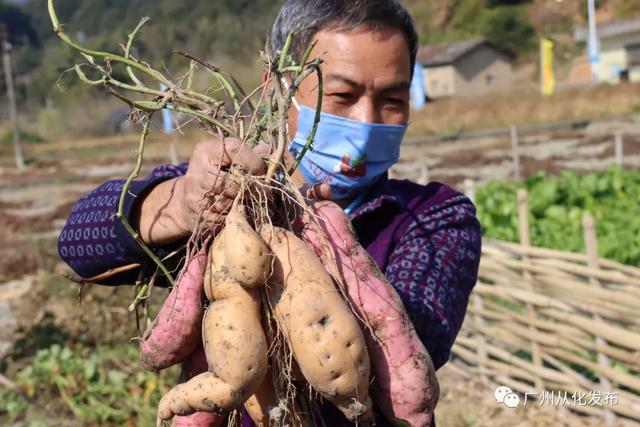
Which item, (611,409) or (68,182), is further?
(68,182)

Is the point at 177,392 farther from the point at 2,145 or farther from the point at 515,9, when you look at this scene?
the point at 515,9

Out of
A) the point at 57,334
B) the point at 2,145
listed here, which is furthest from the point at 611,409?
the point at 2,145

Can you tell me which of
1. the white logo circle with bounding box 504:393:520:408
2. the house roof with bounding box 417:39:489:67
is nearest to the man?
the white logo circle with bounding box 504:393:520:408

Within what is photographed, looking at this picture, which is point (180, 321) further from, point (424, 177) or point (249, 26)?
point (249, 26)

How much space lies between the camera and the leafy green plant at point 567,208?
20.9 ft

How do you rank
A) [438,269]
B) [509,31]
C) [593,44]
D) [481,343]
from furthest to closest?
[509,31]
[593,44]
[481,343]
[438,269]

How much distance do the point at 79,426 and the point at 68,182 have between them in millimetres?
20342

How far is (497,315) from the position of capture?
208 inches

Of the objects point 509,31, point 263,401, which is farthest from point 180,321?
point 509,31

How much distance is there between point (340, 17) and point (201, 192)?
627 millimetres

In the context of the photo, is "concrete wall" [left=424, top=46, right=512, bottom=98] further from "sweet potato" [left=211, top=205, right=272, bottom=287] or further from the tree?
"sweet potato" [left=211, top=205, right=272, bottom=287]

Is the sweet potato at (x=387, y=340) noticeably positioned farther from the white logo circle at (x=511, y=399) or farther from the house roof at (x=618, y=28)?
the house roof at (x=618, y=28)

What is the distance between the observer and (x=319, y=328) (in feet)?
4.42

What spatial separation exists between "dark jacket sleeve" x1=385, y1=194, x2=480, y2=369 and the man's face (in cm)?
28
